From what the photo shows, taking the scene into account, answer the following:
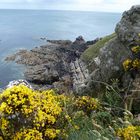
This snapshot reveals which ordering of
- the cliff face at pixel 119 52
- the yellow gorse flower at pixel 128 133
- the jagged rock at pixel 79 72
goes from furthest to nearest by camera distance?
the jagged rock at pixel 79 72
the cliff face at pixel 119 52
the yellow gorse flower at pixel 128 133

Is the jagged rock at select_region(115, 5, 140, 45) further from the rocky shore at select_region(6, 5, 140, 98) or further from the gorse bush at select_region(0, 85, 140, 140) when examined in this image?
the gorse bush at select_region(0, 85, 140, 140)

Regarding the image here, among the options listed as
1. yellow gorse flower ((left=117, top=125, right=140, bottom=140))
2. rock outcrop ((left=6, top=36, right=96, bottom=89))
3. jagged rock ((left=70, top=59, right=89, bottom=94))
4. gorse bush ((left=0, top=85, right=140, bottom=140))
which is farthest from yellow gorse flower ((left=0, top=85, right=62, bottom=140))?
rock outcrop ((left=6, top=36, right=96, bottom=89))

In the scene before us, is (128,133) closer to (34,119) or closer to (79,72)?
(34,119)

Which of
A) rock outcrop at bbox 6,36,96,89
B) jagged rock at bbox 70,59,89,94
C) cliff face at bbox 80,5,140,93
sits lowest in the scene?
rock outcrop at bbox 6,36,96,89

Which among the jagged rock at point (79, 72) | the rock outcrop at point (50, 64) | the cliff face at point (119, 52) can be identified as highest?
the cliff face at point (119, 52)

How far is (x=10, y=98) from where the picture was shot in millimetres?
7023

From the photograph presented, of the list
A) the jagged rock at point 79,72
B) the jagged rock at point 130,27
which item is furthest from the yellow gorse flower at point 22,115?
the jagged rock at point 79,72

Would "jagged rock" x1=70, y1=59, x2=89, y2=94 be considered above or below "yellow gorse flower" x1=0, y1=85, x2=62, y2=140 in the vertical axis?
below

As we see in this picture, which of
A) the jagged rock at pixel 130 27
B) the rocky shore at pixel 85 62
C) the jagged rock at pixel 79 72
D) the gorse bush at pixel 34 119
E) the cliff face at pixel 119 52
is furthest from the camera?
the jagged rock at pixel 79 72

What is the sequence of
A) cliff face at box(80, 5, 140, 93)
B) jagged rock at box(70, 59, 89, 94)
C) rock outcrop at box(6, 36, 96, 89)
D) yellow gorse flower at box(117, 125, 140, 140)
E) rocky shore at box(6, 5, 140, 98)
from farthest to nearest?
rock outcrop at box(6, 36, 96, 89) → jagged rock at box(70, 59, 89, 94) → rocky shore at box(6, 5, 140, 98) → cliff face at box(80, 5, 140, 93) → yellow gorse flower at box(117, 125, 140, 140)

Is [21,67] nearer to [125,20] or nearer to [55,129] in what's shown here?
[125,20]

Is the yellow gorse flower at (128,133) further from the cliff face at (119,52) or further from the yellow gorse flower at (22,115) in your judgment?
the cliff face at (119,52)

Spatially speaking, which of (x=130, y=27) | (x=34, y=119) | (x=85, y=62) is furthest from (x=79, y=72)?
(x=34, y=119)

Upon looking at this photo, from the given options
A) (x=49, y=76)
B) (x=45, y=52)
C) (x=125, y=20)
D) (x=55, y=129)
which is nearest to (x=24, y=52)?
(x=45, y=52)
